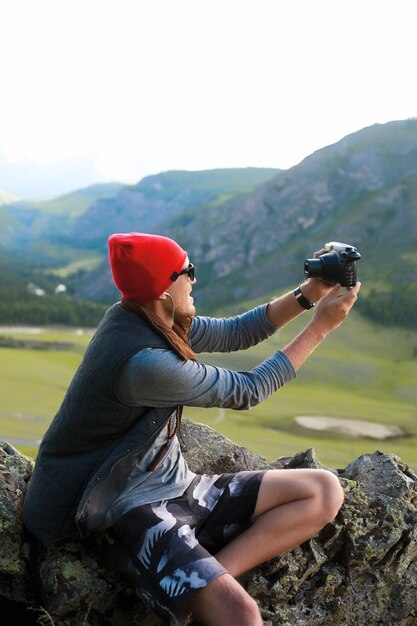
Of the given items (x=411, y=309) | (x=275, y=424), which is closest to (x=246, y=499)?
(x=275, y=424)

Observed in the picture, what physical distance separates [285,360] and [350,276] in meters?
1.15

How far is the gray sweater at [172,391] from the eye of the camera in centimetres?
473

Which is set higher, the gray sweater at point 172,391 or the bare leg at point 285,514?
the gray sweater at point 172,391

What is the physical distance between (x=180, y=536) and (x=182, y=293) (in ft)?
5.84

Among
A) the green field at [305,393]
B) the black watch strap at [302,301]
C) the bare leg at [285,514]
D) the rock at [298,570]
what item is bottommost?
the green field at [305,393]

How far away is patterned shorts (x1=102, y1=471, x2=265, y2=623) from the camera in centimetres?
456

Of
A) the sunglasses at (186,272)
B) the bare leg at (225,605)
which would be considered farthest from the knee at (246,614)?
the sunglasses at (186,272)

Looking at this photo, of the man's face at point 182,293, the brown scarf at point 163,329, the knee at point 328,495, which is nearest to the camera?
the brown scarf at point 163,329

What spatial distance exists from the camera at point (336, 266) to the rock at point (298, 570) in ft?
6.41

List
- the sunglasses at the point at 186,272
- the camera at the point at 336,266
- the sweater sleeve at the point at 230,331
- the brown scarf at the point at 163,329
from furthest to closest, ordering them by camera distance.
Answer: the sweater sleeve at the point at 230,331 → the camera at the point at 336,266 → the sunglasses at the point at 186,272 → the brown scarf at the point at 163,329

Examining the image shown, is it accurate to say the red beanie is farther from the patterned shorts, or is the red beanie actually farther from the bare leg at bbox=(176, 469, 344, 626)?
the bare leg at bbox=(176, 469, 344, 626)

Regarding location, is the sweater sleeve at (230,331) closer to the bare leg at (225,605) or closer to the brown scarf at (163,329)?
the brown scarf at (163,329)

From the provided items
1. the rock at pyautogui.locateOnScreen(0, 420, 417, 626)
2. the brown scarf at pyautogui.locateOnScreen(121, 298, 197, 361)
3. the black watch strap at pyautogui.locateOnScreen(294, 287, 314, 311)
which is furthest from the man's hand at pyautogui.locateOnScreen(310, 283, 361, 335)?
the rock at pyautogui.locateOnScreen(0, 420, 417, 626)

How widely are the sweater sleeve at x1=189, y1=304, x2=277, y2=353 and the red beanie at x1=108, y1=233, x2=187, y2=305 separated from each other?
1.46m
